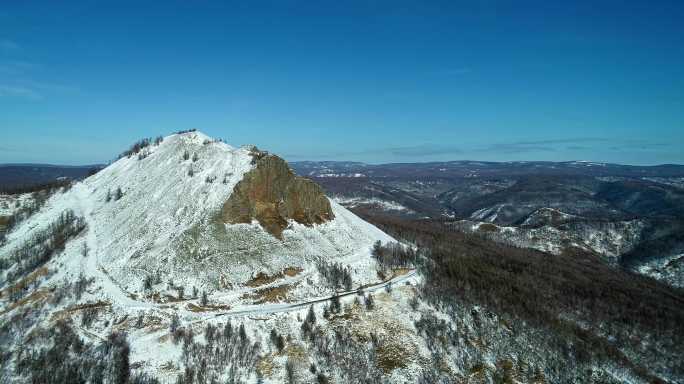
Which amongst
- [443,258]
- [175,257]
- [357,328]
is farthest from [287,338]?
[443,258]

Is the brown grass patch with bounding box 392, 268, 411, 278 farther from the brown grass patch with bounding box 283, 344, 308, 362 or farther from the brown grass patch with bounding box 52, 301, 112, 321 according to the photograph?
the brown grass patch with bounding box 52, 301, 112, 321

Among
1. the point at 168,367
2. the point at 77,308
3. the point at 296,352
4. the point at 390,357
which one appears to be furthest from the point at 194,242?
the point at 390,357

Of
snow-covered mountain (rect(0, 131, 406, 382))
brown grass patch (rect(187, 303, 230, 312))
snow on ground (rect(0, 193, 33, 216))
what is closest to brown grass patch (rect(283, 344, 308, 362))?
snow-covered mountain (rect(0, 131, 406, 382))

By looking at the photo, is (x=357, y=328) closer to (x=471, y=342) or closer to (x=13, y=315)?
(x=471, y=342)

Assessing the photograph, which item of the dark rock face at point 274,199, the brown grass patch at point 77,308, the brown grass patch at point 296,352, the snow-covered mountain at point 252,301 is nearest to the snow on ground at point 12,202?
Result: the snow-covered mountain at point 252,301

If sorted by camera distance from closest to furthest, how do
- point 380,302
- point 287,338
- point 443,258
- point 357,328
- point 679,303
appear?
point 287,338
point 357,328
point 380,302
point 443,258
point 679,303

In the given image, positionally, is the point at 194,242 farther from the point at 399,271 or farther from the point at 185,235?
the point at 399,271

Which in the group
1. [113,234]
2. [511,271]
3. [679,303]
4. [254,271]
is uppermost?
[113,234]

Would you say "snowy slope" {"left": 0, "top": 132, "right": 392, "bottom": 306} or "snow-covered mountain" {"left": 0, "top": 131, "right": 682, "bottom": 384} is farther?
"snowy slope" {"left": 0, "top": 132, "right": 392, "bottom": 306}

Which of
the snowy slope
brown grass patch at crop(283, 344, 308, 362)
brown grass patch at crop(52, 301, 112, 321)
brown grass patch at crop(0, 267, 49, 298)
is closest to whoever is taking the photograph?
brown grass patch at crop(283, 344, 308, 362)
